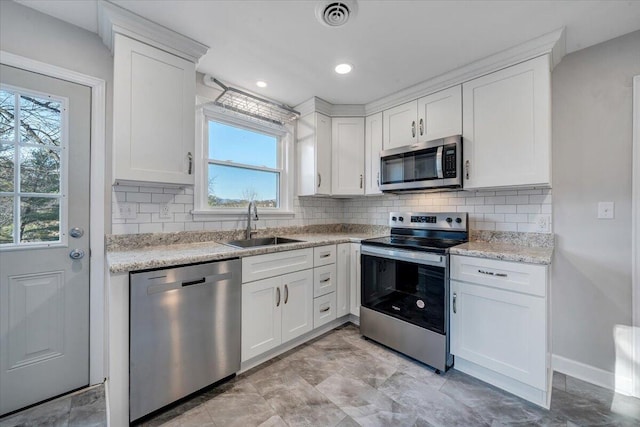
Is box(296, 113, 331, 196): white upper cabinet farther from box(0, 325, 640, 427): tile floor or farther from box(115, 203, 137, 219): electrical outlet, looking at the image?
box(0, 325, 640, 427): tile floor

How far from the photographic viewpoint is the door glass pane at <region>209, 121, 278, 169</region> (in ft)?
8.33

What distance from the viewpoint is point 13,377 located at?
5.16ft

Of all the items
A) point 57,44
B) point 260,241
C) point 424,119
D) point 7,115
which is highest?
point 57,44

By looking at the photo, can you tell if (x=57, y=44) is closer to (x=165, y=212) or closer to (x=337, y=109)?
(x=165, y=212)

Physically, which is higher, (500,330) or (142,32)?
(142,32)

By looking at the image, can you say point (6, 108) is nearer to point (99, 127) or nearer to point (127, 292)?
point (99, 127)

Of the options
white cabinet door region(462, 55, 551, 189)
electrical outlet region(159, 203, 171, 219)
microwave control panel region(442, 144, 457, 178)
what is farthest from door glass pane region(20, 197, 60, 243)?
white cabinet door region(462, 55, 551, 189)

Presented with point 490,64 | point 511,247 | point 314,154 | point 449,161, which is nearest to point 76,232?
point 314,154

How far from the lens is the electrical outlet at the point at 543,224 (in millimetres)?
2057

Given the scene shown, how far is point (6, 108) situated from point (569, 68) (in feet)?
12.3

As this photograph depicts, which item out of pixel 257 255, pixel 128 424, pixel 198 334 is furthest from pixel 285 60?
pixel 128 424

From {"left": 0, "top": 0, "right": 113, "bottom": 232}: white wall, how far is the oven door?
2103 mm

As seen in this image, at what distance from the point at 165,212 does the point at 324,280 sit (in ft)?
4.85

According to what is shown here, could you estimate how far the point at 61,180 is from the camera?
171 cm
